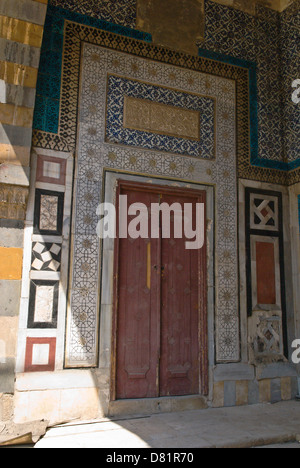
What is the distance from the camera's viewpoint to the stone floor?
10.9 ft

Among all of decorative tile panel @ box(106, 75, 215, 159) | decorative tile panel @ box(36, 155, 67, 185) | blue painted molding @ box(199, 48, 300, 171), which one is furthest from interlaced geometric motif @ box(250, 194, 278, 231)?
decorative tile panel @ box(36, 155, 67, 185)

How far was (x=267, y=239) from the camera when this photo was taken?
204 inches

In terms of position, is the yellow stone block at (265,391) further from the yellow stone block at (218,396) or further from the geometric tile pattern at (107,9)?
the geometric tile pattern at (107,9)

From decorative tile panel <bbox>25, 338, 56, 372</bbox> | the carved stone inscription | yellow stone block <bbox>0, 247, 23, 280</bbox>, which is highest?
the carved stone inscription

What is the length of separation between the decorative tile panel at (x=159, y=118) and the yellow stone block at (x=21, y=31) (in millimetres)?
842

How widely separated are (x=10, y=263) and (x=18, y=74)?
1778 millimetres

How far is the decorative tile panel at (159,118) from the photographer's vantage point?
4641 mm

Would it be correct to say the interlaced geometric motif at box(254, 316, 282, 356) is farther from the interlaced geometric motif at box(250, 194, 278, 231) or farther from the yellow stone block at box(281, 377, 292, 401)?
the interlaced geometric motif at box(250, 194, 278, 231)

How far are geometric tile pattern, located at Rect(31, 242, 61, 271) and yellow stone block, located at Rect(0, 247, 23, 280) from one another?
143 mm

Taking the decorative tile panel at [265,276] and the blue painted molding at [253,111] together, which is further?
the blue painted molding at [253,111]

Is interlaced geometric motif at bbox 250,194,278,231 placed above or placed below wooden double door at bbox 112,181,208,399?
above

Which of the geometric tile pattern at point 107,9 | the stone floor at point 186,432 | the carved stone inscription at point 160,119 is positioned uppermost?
the geometric tile pattern at point 107,9

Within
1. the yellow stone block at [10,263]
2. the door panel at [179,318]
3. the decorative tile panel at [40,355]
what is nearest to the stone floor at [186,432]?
the door panel at [179,318]
